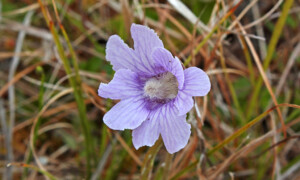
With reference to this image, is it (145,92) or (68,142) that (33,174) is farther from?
(145,92)

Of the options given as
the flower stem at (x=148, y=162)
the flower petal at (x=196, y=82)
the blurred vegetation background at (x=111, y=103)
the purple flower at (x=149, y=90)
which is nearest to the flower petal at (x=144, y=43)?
the purple flower at (x=149, y=90)

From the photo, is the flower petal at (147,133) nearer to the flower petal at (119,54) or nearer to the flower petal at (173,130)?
the flower petal at (173,130)

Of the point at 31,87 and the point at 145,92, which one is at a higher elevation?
the point at 31,87

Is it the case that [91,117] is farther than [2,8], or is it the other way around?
[2,8]

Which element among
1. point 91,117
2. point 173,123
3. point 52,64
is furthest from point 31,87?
point 173,123

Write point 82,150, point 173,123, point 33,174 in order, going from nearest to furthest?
point 173,123 → point 33,174 → point 82,150

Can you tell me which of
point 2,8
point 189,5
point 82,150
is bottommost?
point 82,150

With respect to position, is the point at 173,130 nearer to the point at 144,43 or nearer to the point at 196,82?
the point at 196,82
